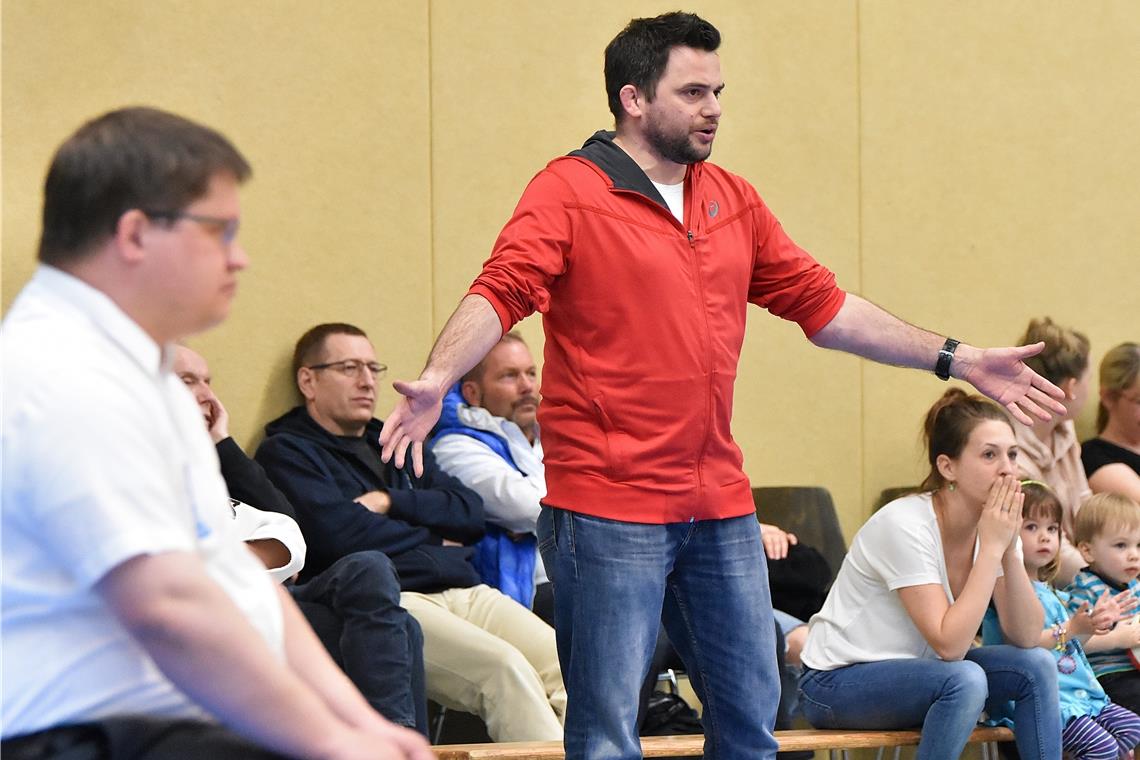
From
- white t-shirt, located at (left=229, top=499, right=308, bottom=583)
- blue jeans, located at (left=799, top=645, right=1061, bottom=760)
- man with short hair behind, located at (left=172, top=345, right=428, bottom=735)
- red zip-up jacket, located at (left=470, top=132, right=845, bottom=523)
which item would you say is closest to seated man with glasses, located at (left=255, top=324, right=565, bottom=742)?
man with short hair behind, located at (left=172, top=345, right=428, bottom=735)

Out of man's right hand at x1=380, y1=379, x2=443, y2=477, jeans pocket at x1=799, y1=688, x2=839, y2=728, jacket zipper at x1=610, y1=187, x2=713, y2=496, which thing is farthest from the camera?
jeans pocket at x1=799, y1=688, x2=839, y2=728

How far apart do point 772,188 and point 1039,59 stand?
134cm

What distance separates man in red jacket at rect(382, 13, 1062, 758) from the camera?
253cm

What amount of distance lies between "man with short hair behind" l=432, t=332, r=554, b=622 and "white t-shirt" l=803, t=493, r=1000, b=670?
0.95 meters

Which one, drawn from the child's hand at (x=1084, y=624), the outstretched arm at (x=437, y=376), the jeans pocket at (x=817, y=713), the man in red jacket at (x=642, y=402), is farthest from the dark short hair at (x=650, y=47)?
the child's hand at (x=1084, y=624)

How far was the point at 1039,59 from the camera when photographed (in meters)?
5.57

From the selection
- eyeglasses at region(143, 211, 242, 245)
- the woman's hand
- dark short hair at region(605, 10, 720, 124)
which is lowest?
the woman's hand

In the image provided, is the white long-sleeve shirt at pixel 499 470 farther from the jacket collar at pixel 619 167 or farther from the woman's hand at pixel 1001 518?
the jacket collar at pixel 619 167

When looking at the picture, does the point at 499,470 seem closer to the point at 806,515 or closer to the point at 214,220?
the point at 806,515

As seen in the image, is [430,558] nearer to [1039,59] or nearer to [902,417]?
[902,417]

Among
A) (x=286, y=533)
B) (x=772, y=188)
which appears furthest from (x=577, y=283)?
(x=772, y=188)

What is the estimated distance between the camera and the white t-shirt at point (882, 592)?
11.2 ft

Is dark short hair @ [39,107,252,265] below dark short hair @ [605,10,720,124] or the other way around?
below

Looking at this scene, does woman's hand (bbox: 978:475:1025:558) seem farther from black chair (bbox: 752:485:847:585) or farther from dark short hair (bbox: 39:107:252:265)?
dark short hair (bbox: 39:107:252:265)
